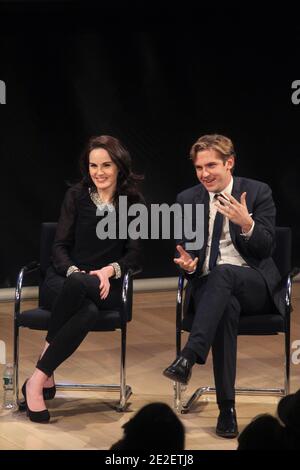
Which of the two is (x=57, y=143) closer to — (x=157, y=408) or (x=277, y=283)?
(x=277, y=283)

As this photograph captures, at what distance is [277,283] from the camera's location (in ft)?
14.6

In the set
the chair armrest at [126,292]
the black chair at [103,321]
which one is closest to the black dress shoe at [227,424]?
the black chair at [103,321]

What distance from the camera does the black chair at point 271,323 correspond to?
4.28m

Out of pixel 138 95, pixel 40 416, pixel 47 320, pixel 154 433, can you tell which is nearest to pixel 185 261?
pixel 47 320

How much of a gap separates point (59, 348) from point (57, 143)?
2159 mm

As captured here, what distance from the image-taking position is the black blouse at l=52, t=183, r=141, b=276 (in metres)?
4.58

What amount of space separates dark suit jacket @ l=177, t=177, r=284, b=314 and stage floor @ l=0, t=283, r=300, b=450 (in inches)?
19.5

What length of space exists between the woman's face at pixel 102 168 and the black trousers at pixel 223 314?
0.68 meters

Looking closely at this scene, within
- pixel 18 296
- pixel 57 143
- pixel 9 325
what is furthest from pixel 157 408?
pixel 57 143

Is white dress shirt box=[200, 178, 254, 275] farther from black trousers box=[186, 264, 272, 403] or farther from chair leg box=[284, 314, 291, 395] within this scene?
chair leg box=[284, 314, 291, 395]

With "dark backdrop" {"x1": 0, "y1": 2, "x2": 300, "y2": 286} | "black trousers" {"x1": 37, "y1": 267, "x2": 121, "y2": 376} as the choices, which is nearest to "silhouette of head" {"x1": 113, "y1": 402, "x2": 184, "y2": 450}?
"black trousers" {"x1": 37, "y1": 267, "x2": 121, "y2": 376}

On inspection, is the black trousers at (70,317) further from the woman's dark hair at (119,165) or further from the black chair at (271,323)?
the woman's dark hair at (119,165)

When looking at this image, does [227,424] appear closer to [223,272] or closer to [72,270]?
[223,272]

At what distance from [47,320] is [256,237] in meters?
0.99
